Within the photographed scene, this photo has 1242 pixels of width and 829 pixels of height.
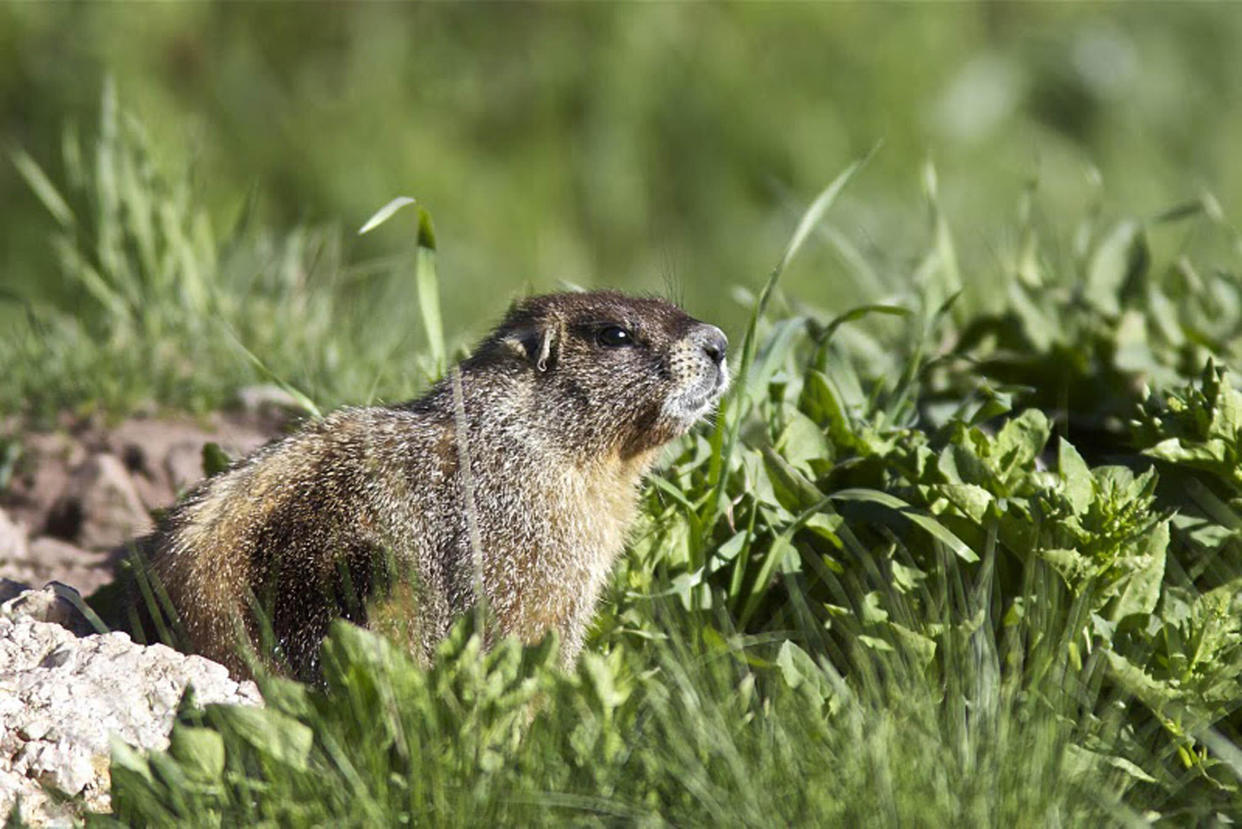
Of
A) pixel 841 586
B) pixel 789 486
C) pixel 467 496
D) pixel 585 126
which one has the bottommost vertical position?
pixel 841 586

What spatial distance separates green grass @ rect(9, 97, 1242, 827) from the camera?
3.01 m

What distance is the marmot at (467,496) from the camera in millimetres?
3678

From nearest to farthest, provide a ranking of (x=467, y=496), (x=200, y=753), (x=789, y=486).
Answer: (x=200, y=753) < (x=467, y=496) < (x=789, y=486)

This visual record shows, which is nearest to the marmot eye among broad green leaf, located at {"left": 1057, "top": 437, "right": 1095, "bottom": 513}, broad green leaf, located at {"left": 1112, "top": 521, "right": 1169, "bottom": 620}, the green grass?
the green grass

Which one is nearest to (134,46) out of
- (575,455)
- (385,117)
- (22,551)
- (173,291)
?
(385,117)

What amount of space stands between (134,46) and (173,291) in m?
4.70

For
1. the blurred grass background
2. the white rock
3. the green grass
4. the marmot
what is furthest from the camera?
the blurred grass background

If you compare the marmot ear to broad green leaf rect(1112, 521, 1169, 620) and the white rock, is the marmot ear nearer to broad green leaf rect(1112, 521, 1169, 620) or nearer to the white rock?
the white rock

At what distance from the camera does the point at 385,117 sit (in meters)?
9.98

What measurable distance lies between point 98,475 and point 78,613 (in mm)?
1401

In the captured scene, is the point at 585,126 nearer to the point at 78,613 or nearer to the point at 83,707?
the point at 78,613

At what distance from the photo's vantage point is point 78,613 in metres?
3.86

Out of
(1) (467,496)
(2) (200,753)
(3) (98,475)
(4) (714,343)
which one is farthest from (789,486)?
(3) (98,475)

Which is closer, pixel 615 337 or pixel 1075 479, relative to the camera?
pixel 1075 479
